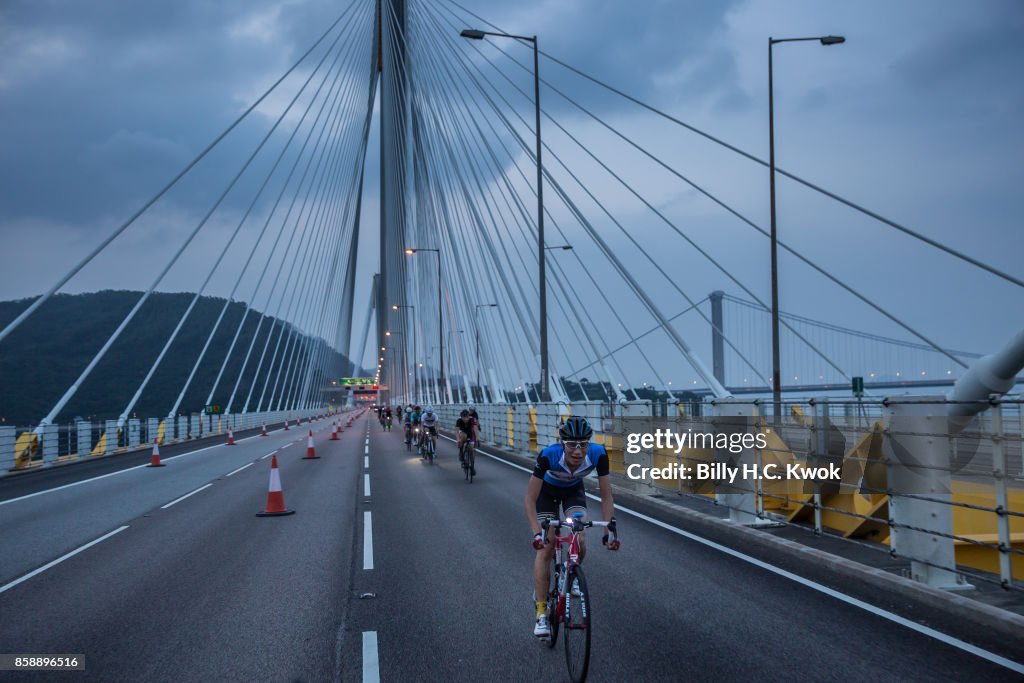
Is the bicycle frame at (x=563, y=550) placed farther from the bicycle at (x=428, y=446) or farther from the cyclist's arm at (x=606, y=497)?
the bicycle at (x=428, y=446)

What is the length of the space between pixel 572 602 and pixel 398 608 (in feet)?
→ 7.24

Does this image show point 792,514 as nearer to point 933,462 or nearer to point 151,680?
point 933,462

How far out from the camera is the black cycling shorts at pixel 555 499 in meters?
6.28

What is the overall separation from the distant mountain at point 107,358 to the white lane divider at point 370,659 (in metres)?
82.8

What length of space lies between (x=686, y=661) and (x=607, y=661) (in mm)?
494

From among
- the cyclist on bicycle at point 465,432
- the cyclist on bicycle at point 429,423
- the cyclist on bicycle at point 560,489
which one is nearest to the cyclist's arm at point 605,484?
the cyclist on bicycle at point 560,489

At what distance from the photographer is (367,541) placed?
422 inches

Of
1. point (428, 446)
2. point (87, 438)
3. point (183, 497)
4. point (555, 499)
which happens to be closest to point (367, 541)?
point (555, 499)

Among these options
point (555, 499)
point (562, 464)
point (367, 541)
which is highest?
point (562, 464)

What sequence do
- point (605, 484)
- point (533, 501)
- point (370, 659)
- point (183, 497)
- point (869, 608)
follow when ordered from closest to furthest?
point (370, 659) < point (533, 501) < point (605, 484) < point (869, 608) < point (183, 497)

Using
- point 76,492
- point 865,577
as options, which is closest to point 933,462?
point 865,577

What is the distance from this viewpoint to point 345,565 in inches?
360

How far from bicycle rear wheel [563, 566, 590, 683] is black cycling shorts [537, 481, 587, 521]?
29.0 inches

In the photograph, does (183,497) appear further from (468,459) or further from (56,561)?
(56,561)
